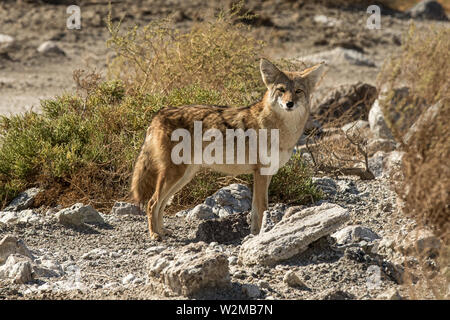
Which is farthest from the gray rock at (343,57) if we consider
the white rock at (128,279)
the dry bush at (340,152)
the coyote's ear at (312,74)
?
the white rock at (128,279)

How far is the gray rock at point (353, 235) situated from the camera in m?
6.54

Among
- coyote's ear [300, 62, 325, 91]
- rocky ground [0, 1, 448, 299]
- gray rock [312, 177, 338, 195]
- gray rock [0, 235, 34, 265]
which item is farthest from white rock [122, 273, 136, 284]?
gray rock [312, 177, 338, 195]

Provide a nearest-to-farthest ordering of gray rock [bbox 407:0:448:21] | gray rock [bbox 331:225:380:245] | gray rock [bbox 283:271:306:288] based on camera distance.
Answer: gray rock [bbox 283:271:306:288], gray rock [bbox 331:225:380:245], gray rock [bbox 407:0:448:21]

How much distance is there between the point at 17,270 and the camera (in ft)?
19.4

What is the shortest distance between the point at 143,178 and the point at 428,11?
17.7 m

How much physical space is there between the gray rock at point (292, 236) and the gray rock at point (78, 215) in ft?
6.08

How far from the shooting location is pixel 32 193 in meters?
8.27

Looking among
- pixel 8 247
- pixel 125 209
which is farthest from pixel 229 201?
pixel 8 247

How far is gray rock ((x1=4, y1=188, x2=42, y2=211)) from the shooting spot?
817 centimetres

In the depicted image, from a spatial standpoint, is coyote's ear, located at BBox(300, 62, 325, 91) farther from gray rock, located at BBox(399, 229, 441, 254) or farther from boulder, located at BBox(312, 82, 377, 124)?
boulder, located at BBox(312, 82, 377, 124)

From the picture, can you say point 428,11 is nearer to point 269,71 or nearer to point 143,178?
point 269,71

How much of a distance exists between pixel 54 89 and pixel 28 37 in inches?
164

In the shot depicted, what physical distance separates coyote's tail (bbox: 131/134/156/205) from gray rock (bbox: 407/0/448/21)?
17.2 metres

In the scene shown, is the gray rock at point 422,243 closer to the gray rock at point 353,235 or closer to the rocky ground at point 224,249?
the rocky ground at point 224,249
